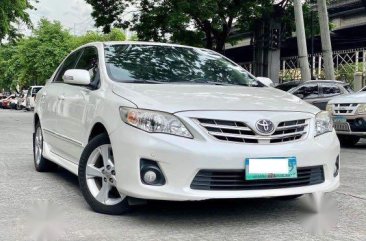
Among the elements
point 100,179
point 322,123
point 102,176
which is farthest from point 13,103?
point 322,123

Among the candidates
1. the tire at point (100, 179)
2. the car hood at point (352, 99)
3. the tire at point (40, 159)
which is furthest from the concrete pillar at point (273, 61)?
the tire at point (100, 179)

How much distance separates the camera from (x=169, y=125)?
13.2 feet

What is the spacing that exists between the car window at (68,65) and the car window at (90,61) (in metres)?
0.24

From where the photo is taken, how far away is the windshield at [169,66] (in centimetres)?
505

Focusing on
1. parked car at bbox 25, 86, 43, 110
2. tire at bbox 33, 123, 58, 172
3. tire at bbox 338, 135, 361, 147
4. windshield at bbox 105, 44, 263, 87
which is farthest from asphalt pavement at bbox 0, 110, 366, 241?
parked car at bbox 25, 86, 43, 110

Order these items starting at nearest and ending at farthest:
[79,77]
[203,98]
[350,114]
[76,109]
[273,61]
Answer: [203,98], [79,77], [76,109], [350,114], [273,61]

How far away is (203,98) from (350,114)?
6.67 m

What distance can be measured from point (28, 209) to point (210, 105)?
6.19 feet

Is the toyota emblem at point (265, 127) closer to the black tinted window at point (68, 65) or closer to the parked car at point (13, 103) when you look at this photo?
the black tinted window at point (68, 65)

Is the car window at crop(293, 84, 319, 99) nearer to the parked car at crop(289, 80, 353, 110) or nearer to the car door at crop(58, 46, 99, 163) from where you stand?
the parked car at crop(289, 80, 353, 110)

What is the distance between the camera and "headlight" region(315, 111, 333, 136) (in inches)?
175

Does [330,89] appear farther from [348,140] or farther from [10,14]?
[10,14]

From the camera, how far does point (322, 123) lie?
454 cm

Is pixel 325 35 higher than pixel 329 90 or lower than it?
higher
